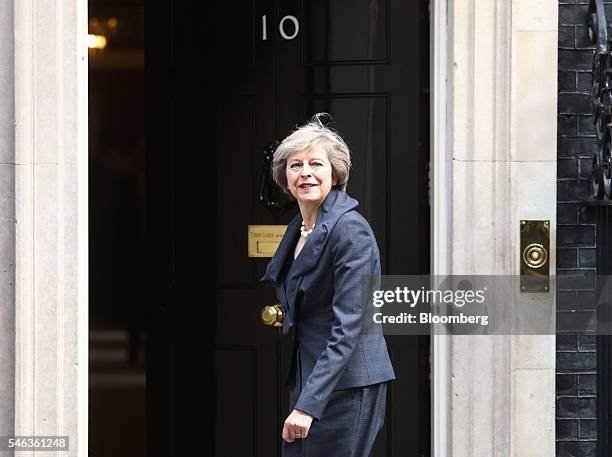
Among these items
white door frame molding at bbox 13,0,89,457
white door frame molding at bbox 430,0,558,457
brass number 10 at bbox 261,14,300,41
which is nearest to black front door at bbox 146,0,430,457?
brass number 10 at bbox 261,14,300,41

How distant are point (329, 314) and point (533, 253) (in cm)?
132

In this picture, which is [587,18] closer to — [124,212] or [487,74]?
[487,74]

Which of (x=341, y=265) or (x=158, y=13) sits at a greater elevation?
(x=158, y=13)

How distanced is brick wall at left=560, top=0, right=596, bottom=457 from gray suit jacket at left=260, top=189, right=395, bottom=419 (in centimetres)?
132

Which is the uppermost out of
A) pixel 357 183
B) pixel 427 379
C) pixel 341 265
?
pixel 357 183

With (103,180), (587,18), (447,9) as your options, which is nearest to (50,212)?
(447,9)

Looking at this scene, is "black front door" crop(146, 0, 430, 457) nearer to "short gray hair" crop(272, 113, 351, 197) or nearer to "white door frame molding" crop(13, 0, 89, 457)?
"white door frame molding" crop(13, 0, 89, 457)

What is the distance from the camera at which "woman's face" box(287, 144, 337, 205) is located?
12.3ft

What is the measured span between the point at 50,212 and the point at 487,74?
196 cm

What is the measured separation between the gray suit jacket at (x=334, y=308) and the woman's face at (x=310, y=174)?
5 centimetres

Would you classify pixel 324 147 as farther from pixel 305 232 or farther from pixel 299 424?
pixel 299 424

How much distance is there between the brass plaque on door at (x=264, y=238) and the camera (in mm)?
5348

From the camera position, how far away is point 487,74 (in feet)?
15.2

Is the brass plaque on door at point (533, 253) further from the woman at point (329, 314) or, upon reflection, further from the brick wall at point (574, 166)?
the woman at point (329, 314)
